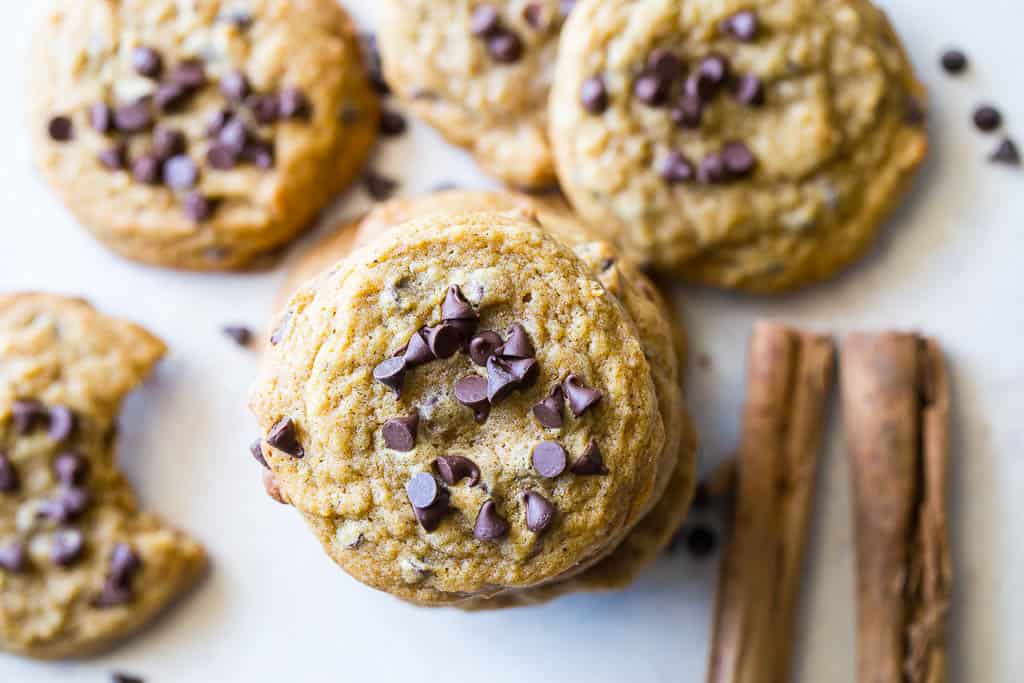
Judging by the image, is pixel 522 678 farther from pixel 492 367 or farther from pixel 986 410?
pixel 986 410

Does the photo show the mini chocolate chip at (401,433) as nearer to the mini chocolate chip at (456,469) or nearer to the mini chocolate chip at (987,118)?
the mini chocolate chip at (456,469)

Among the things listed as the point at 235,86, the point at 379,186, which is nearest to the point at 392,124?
the point at 379,186

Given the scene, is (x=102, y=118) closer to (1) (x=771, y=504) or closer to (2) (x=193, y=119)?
(2) (x=193, y=119)

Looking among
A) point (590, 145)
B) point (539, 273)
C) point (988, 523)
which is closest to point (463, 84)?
point (590, 145)

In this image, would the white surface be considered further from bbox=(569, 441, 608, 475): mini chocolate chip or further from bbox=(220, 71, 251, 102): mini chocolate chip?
bbox=(569, 441, 608, 475): mini chocolate chip

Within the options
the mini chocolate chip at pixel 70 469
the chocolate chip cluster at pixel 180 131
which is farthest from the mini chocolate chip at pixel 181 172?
the mini chocolate chip at pixel 70 469

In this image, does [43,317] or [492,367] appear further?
[43,317]

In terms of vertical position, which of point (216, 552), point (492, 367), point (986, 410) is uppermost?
point (492, 367)

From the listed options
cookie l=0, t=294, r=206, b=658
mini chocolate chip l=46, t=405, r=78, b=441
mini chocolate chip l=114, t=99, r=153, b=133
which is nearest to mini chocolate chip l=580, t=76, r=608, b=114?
mini chocolate chip l=114, t=99, r=153, b=133
